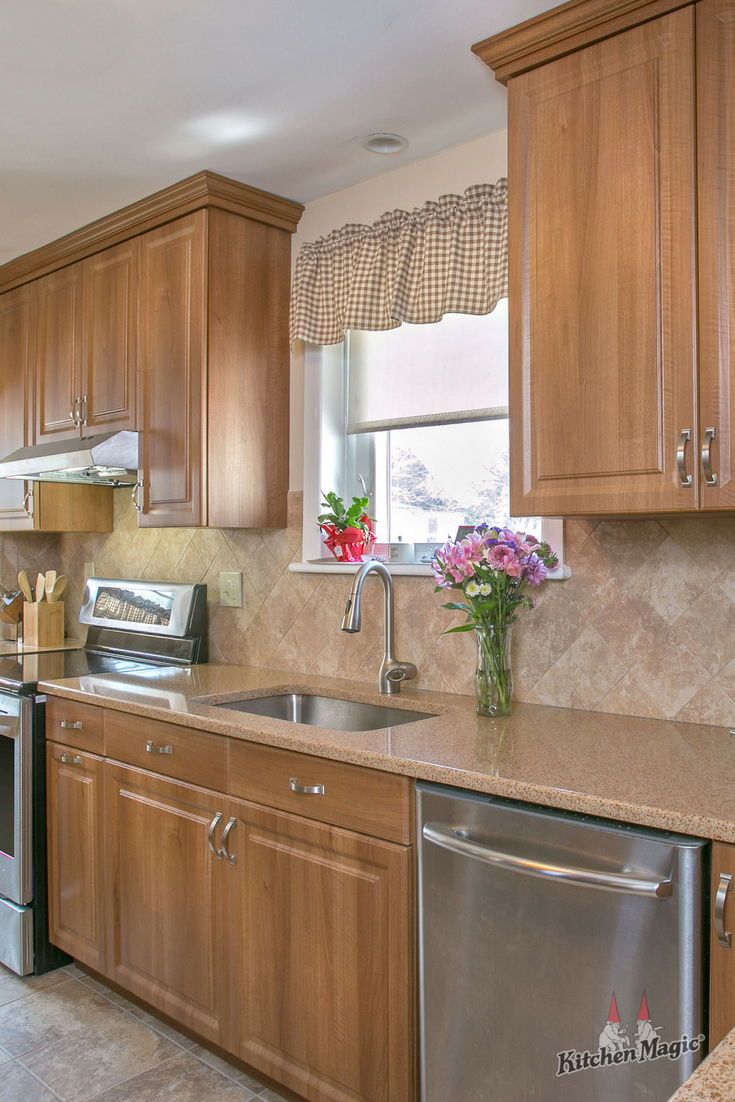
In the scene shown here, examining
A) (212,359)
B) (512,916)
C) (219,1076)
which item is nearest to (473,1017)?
(512,916)

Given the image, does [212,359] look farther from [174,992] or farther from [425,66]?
[174,992]

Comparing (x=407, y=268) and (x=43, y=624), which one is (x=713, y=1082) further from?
(x=43, y=624)

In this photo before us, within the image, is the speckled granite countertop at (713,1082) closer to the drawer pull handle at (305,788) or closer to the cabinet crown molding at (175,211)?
the drawer pull handle at (305,788)

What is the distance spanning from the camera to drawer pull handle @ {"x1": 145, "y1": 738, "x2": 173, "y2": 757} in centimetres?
228

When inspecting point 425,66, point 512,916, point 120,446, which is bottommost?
point 512,916

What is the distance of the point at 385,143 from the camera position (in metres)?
2.51

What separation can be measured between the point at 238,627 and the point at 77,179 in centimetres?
152

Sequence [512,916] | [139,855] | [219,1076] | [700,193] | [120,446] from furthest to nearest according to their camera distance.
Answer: [120,446] < [139,855] < [219,1076] < [700,193] < [512,916]

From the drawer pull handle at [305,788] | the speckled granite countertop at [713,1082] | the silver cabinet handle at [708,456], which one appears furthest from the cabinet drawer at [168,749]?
the speckled granite countertop at [713,1082]

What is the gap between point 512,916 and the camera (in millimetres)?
1560

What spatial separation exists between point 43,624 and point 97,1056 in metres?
1.87

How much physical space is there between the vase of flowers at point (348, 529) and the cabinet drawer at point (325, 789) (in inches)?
33.7

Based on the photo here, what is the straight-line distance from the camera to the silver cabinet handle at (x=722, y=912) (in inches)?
51.9

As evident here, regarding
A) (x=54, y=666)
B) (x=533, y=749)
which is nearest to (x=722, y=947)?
(x=533, y=749)
